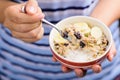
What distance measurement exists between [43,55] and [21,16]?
309mm

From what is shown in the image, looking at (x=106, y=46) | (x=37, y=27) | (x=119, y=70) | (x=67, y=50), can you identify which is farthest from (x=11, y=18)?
(x=119, y=70)

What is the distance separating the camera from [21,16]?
0.84 metres

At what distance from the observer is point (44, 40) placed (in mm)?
1099

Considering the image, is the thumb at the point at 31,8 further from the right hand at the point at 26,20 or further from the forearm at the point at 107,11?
the forearm at the point at 107,11

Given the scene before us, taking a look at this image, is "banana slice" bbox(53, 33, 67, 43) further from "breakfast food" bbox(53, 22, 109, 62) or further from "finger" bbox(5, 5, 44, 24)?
"finger" bbox(5, 5, 44, 24)

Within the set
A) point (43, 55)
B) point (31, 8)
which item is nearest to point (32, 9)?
point (31, 8)

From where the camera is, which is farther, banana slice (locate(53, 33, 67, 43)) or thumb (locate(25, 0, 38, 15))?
banana slice (locate(53, 33, 67, 43))

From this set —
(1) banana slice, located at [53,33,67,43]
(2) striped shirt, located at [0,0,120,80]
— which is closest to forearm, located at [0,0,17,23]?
(2) striped shirt, located at [0,0,120,80]

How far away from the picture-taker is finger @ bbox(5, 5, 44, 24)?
828mm

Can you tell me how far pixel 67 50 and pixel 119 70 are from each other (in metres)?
0.38

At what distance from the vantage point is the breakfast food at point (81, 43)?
2.95 feet

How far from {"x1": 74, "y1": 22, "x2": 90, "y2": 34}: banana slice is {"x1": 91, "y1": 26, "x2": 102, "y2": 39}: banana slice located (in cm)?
2

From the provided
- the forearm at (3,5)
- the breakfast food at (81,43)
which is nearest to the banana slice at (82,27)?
the breakfast food at (81,43)

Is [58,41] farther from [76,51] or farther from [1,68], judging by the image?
[1,68]
